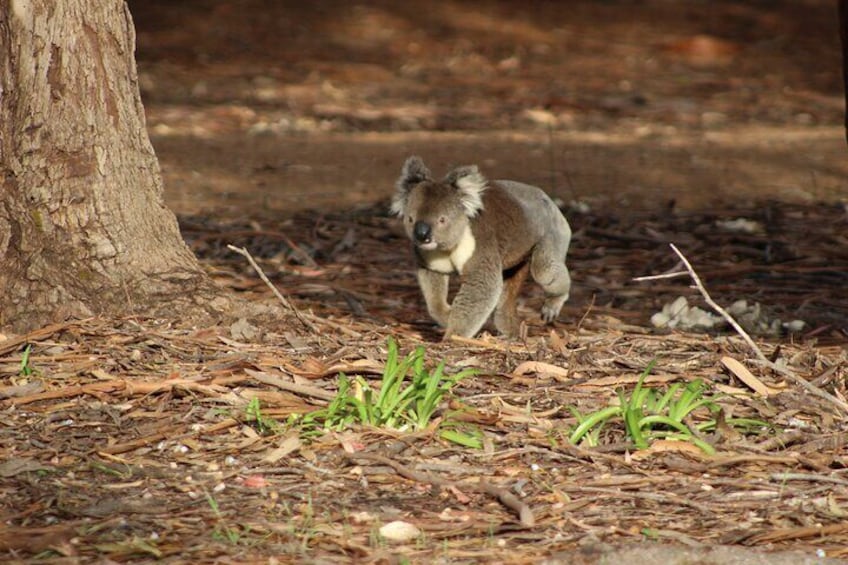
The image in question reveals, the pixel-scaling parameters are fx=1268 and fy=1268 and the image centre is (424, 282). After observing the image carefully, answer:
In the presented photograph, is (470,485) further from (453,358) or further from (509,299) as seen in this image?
(509,299)

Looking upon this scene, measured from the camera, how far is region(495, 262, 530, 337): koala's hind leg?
601 cm

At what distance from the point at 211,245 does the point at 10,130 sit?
2689mm

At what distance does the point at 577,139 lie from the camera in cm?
1189

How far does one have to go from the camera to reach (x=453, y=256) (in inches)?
222

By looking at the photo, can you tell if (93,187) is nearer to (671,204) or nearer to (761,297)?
(761,297)

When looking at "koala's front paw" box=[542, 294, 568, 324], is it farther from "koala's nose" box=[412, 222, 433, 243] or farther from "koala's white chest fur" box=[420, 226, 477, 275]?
"koala's nose" box=[412, 222, 433, 243]

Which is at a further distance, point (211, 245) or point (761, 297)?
point (211, 245)

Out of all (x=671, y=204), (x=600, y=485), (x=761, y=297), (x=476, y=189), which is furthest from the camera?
(x=671, y=204)

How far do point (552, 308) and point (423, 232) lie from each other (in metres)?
0.88

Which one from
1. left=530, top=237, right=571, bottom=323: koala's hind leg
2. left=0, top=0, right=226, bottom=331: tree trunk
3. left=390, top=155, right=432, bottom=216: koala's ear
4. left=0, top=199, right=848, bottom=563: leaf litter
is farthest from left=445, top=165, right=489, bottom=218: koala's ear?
left=0, top=0, right=226, bottom=331: tree trunk

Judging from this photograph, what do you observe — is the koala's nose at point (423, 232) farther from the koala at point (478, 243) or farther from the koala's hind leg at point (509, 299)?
the koala's hind leg at point (509, 299)

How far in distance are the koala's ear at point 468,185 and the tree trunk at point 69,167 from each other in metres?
1.37

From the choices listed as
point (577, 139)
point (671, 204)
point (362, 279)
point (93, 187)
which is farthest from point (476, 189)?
point (577, 139)

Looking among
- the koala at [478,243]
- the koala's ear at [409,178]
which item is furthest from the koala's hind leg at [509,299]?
the koala's ear at [409,178]
